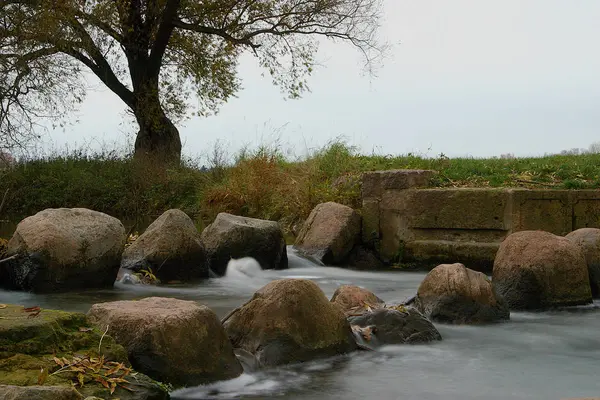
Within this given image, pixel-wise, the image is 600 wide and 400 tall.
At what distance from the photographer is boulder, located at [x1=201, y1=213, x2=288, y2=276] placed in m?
10.7

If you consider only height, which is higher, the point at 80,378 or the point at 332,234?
the point at 332,234

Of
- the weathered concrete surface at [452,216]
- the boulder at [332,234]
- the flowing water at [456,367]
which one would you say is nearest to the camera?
the flowing water at [456,367]

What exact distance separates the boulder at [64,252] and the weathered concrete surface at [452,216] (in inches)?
178

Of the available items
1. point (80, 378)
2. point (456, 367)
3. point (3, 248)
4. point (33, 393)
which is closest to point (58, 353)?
point (80, 378)

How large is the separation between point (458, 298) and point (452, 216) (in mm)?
4204

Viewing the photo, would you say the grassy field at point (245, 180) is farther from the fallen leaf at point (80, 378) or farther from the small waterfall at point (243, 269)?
the fallen leaf at point (80, 378)

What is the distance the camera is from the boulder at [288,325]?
5.59 metres

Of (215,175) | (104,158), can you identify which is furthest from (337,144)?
(104,158)

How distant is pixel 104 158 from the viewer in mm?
23172

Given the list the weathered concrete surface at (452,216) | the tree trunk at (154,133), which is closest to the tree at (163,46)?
the tree trunk at (154,133)

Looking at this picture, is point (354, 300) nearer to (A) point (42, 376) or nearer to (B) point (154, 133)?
(A) point (42, 376)

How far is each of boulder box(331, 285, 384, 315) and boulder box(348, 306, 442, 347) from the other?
0.19 metres

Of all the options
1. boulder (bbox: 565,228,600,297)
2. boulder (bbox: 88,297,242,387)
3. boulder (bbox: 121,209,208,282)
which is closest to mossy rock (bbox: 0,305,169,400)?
boulder (bbox: 88,297,242,387)

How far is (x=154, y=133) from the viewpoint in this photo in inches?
870
